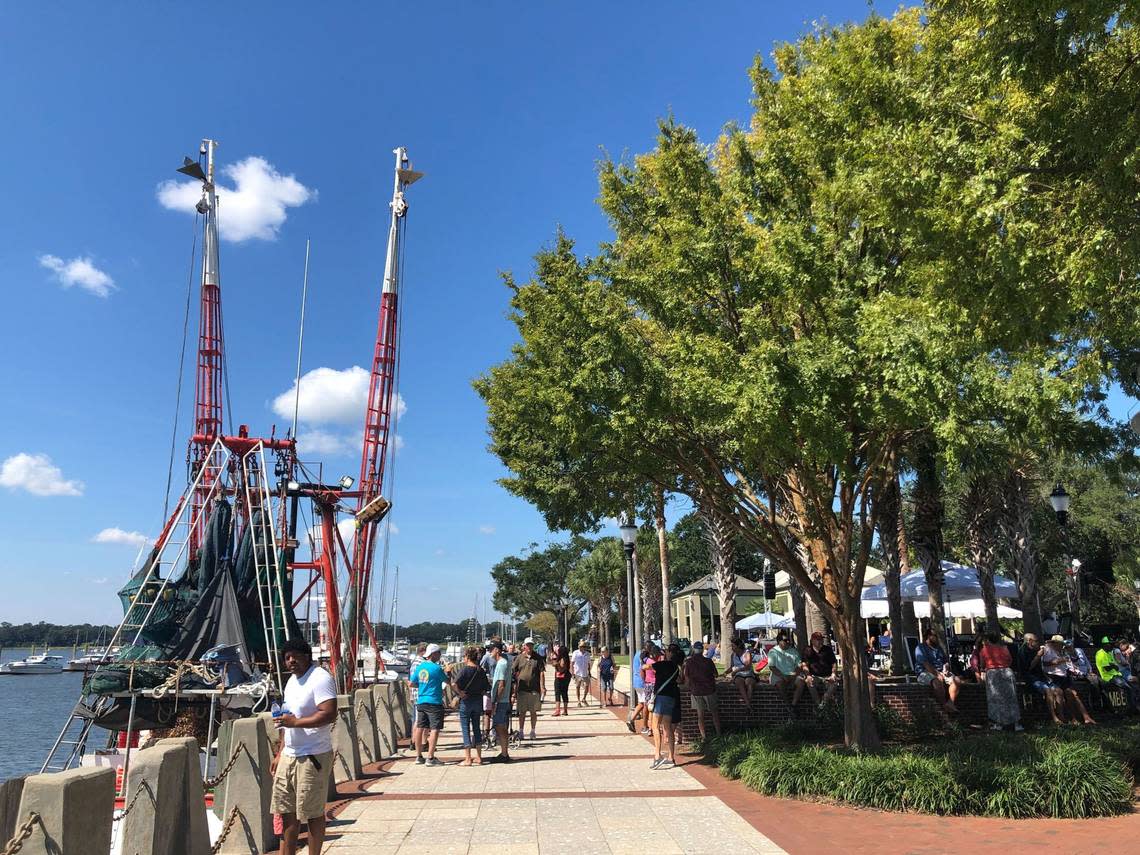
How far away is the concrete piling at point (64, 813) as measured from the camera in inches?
173

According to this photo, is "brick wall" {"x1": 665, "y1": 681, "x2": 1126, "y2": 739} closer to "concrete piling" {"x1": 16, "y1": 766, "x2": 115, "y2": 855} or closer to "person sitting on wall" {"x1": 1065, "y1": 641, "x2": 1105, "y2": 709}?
"person sitting on wall" {"x1": 1065, "y1": 641, "x2": 1105, "y2": 709}

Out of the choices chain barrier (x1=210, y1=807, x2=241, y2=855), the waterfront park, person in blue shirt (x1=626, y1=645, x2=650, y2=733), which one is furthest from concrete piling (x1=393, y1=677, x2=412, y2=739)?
chain barrier (x1=210, y1=807, x2=241, y2=855)

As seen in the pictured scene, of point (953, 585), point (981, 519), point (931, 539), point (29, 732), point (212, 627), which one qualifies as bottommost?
point (29, 732)

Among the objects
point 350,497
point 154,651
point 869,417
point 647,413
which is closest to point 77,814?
point 647,413

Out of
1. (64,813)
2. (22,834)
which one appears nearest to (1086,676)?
(64,813)

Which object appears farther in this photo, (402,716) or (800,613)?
(800,613)

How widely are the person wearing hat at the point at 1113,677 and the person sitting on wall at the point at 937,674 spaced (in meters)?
2.35

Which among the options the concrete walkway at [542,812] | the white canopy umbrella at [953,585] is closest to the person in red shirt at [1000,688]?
the concrete walkway at [542,812]

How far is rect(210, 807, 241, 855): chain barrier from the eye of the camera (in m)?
6.71

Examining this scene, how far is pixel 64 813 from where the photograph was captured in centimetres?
443

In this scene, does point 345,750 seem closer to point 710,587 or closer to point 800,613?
point 800,613

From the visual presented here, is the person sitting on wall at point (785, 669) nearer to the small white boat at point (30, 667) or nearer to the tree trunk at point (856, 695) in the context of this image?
the tree trunk at point (856, 695)

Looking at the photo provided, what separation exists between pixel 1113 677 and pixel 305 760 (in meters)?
13.5

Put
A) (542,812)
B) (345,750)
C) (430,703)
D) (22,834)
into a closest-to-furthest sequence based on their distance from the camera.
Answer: (22,834) → (542,812) → (345,750) → (430,703)
